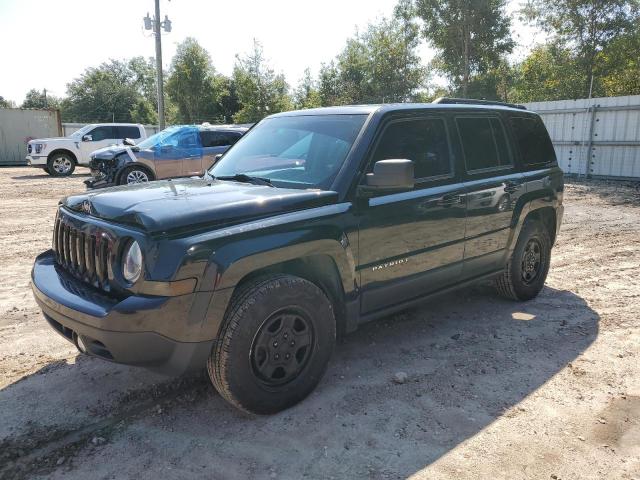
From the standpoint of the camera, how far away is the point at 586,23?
813 inches

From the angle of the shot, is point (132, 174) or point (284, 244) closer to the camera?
point (284, 244)

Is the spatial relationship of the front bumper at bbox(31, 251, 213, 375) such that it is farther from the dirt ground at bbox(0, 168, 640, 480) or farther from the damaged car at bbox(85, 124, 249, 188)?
the damaged car at bbox(85, 124, 249, 188)

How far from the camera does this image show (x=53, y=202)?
11.7 metres

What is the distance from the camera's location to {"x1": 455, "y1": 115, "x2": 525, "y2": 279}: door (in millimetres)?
4238

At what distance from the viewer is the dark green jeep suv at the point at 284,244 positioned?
2.64 meters

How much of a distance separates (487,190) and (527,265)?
1210 millimetres

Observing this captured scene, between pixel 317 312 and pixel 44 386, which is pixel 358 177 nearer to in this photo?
pixel 317 312

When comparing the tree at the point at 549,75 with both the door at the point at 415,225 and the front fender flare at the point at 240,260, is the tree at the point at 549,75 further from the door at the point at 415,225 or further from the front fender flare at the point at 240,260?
the front fender flare at the point at 240,260

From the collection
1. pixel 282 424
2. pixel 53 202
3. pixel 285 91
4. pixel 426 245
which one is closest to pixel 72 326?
pixel 282 424

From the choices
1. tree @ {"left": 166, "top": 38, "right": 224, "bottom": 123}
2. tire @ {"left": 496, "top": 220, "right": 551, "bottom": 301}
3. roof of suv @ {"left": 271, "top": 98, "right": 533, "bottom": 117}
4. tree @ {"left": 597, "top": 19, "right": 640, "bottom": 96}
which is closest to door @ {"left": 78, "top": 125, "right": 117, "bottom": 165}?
roof of suv @ {"left": 271, "top": 98, "right": 533, "bottom": 117}

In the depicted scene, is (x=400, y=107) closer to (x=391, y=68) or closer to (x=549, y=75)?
(x=549, y=75)

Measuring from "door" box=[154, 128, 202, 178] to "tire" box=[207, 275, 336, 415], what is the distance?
33.0 ft

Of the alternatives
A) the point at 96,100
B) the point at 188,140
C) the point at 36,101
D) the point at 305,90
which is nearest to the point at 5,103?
the point at 36,101

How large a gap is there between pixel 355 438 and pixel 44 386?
7.01ft
